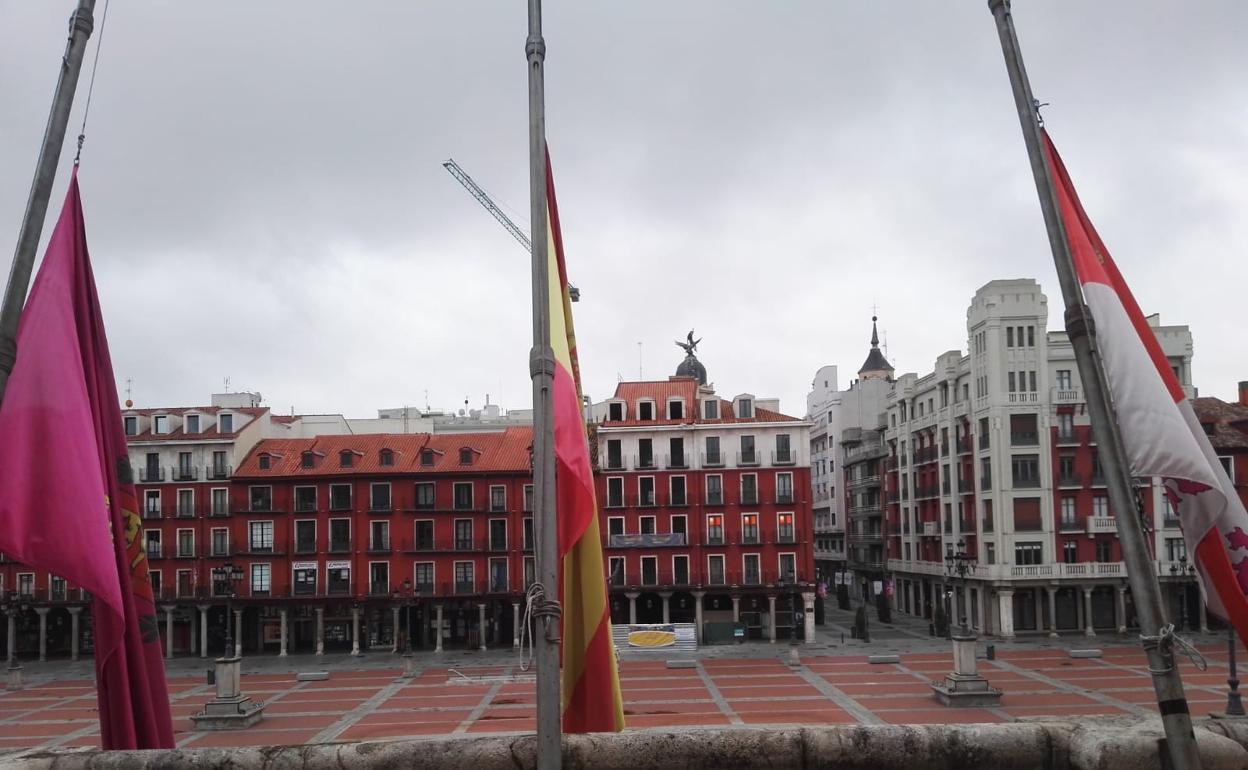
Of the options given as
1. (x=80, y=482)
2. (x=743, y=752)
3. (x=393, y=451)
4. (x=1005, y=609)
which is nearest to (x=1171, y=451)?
(x=743, y=752)

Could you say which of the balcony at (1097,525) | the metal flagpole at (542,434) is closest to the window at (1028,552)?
A: the balcony at (1097,525)

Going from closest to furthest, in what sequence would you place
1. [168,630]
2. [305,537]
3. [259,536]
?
[168,630] < [305,537] < [259,536]

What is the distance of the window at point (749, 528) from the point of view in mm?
58219

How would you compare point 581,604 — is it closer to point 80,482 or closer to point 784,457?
point 80,482

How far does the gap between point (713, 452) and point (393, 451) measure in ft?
63.2

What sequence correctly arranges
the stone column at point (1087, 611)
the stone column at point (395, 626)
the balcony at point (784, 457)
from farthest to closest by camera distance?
the balcony at point (784, 457) → the stone column at point (1087, 611) → the stone column at point (395, 626)

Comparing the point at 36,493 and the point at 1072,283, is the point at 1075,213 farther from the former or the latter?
the point at 36,493

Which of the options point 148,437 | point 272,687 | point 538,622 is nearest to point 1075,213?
point 538,622

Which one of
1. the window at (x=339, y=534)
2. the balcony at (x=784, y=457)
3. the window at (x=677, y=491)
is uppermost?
the balcony at (x=784, y=457)

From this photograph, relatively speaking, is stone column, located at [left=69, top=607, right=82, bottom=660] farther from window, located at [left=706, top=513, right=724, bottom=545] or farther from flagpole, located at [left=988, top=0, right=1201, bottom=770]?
flagpole, located at [left=988, top=0, right=1201, bottom=770]

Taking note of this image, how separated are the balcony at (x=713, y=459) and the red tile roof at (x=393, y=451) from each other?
10.6 metres

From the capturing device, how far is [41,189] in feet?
21.1

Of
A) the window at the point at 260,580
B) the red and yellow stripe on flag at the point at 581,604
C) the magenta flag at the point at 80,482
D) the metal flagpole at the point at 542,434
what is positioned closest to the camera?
the metal flagpole at the point at 542,434

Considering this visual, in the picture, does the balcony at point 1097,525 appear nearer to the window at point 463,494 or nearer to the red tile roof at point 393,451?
the red tile roof at point 393,451
